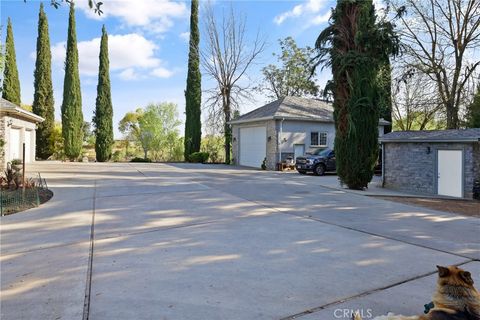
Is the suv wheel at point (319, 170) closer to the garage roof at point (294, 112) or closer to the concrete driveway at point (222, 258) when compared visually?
the garage roof at point (294, 112)

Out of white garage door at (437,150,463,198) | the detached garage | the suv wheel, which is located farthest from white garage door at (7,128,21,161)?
white garage door at (437,150,463,198)

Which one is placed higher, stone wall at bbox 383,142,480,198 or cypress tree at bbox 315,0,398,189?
cypress tree at bbox 315,0,398,189

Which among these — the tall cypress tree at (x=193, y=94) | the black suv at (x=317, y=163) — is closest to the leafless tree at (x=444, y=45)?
the black suv at (x=317, y=163)

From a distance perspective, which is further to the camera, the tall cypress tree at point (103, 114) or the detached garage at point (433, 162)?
the tall cypress tree at point (103, 114)

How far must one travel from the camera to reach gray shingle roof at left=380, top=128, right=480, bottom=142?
40.2 feet

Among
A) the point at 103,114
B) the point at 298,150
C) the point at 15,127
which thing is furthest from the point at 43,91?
the point at 298,150

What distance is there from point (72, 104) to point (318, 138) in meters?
18.4

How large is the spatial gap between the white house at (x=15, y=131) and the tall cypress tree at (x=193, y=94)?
11.2 metres

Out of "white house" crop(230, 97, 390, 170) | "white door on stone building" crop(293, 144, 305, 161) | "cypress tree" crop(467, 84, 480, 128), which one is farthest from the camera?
"white door on stone building" crop(293, 144, 305, 161)

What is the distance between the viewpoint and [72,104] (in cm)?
2653

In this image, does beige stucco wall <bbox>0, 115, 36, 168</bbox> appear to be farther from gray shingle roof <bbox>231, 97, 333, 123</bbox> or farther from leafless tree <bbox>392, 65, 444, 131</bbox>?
leafless tree <bbox>392, 65, 444, 131</bbox>

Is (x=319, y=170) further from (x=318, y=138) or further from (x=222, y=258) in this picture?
(x=222, y=258)

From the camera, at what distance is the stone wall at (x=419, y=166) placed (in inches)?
484

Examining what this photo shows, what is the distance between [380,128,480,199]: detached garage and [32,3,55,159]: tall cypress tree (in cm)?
2397
